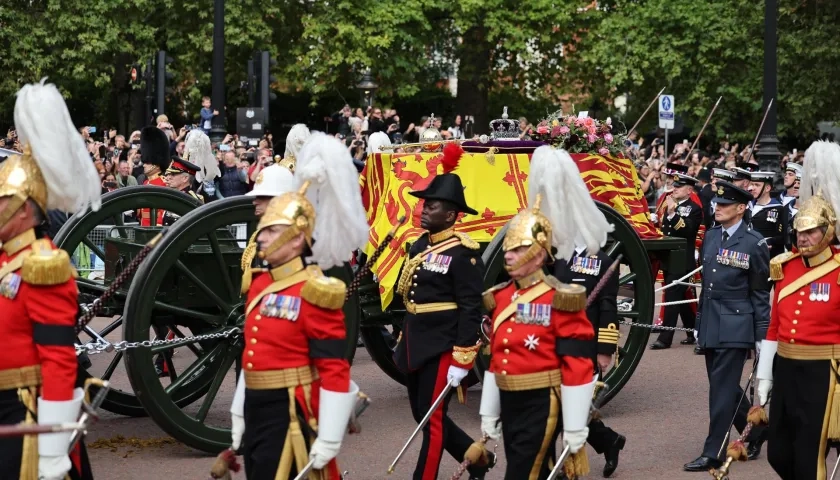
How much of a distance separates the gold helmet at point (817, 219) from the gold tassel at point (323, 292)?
8.79 feet

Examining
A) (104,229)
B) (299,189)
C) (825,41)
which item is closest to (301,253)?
(299,189)

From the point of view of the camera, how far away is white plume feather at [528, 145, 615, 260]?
19.3 feet

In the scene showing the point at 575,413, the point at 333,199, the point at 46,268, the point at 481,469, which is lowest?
the point at 481,469

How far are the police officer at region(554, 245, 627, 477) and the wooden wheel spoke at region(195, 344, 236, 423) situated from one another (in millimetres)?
1906

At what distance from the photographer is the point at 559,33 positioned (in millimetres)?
34656

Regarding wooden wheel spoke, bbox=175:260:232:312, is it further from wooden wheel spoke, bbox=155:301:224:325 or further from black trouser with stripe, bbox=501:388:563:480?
black trouser with stripe, bbox=501:388:563:480

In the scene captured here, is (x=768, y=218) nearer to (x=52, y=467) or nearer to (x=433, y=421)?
(x=433, y=421)

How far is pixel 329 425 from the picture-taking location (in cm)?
492

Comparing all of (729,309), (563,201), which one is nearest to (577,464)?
(563,201)

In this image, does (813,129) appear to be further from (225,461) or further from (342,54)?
(225,461)

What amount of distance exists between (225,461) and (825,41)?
88.1ft

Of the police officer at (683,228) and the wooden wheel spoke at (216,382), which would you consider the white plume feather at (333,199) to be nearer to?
the wooden wheel spoke at (216,382)

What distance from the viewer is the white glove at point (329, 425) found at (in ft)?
16.1

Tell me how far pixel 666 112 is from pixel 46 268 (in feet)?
62.1
